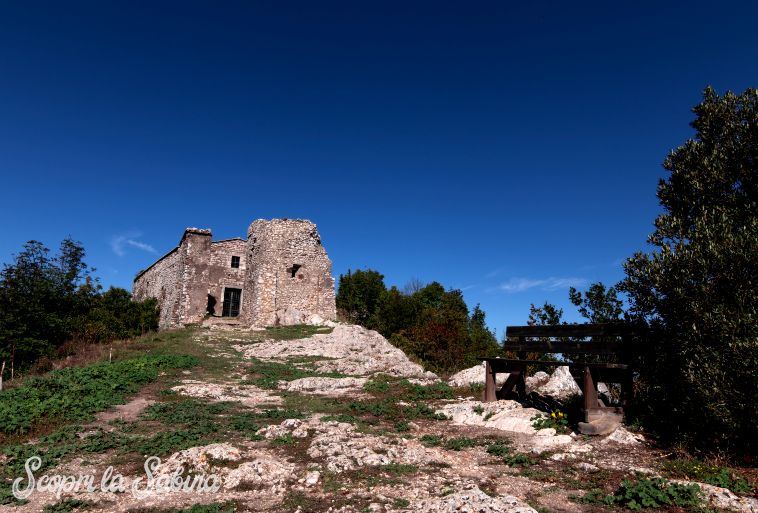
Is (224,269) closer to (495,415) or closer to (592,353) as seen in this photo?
(495,415)

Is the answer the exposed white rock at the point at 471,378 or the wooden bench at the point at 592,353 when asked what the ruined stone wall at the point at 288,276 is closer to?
the exposed white rock at the point at 471,378

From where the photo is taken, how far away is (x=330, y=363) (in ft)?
61.4

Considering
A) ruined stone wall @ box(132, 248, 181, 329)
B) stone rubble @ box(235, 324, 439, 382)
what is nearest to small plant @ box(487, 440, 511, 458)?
stone rubble @ box(235, 324, 439, 382)

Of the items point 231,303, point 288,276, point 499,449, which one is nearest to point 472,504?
point 499,449

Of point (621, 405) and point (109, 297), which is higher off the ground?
point (109, 297)

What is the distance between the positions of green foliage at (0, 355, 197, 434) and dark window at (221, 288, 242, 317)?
725 inches

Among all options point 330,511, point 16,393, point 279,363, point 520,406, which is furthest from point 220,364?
point 330,511

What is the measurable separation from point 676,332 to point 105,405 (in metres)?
12.6

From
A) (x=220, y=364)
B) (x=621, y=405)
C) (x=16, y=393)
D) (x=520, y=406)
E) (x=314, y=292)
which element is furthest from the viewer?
(x=314, y=292)

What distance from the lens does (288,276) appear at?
105 ft

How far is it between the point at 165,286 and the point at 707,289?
125 feet

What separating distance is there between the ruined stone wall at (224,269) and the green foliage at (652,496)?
32.0 meters

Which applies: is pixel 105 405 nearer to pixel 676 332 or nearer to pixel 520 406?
pixel 520 406

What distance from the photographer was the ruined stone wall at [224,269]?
114 feet
